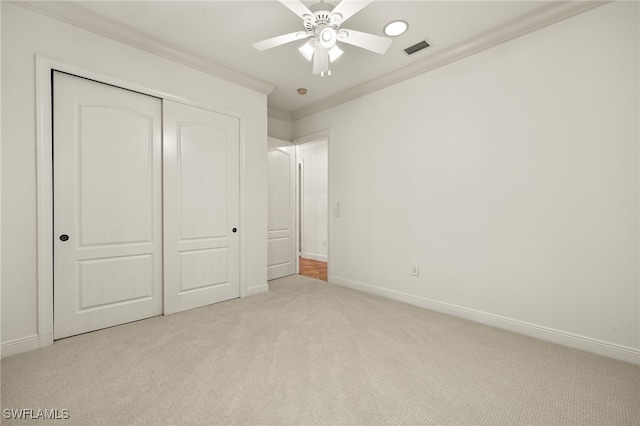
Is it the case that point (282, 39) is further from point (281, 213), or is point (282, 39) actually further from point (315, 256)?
point (315, 256)

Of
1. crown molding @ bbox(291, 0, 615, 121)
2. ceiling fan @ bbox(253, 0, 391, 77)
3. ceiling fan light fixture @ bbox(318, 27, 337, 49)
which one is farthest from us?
crown molding @ bbox(291, 0, 615, 121)

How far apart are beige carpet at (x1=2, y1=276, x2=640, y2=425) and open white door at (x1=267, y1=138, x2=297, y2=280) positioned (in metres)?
1.86

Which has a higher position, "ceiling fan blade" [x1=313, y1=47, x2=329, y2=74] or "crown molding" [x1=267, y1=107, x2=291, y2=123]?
"crown molding" [x1=267, y1=107, x2=291, y2=123]

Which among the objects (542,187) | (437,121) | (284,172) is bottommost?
(542,187)

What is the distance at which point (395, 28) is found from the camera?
2541mm

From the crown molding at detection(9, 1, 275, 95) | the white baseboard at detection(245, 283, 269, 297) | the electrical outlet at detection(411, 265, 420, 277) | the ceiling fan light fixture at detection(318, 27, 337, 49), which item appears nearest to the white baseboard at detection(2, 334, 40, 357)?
the white baseboard at detection(245, 283, 269, 297)

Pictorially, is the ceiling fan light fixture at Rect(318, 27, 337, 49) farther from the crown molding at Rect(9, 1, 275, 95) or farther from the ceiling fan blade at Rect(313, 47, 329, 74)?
the crown molding at Rect(9, 1, 275, 95)

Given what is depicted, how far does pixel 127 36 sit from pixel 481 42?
333 cm

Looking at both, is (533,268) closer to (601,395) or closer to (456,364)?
(601,395)

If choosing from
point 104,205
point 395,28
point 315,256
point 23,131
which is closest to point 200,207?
point 104,205

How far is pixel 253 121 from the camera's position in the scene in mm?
3646

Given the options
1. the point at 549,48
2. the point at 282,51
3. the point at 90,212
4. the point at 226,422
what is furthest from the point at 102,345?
the point at 549,48

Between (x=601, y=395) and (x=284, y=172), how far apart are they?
419cm

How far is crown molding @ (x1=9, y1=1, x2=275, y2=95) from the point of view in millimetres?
2244
